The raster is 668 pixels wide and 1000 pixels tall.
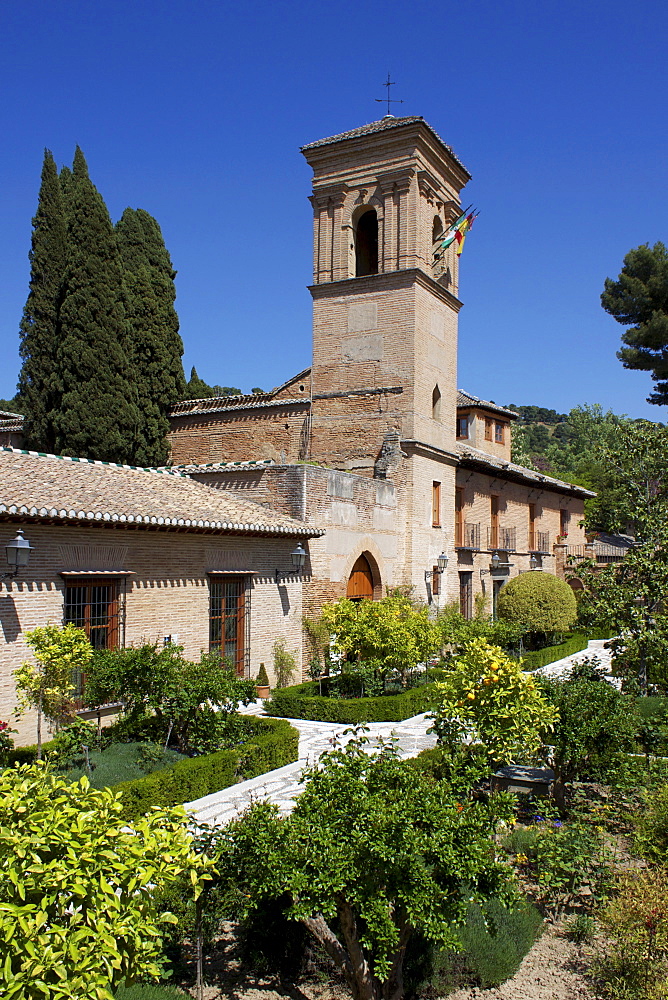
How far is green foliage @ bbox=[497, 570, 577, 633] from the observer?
21000 millimetres

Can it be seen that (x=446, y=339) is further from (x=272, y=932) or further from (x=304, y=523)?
(x=272, y=932)

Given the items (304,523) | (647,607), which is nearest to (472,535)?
(304,523)

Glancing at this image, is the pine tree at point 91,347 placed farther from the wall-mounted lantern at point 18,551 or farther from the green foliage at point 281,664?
the wall-mounted lantern at point 18,551

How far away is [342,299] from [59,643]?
14.2 meters

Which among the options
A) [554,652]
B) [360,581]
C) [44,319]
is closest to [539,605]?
[554,652]

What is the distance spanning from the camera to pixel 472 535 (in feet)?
79.3

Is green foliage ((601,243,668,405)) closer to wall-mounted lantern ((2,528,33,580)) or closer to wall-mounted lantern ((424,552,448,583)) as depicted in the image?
wall-mounted lantern ((424,552,448,583))

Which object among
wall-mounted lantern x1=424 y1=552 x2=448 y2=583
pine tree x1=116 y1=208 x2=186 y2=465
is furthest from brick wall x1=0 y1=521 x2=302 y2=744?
pine tree x1=116 y1=208 x2=186 y2=465

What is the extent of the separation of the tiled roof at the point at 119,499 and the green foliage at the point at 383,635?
1936 mm

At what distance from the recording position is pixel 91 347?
2083 centimetres

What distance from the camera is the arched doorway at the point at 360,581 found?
17578mm

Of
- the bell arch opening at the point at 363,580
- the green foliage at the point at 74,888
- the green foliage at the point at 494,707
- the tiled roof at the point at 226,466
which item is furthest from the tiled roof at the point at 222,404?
the green foliage at the point at 74,888

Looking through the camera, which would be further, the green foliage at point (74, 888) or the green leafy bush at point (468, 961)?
the green leafy bush at point (468, 961)

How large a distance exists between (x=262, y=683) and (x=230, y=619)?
137 centimetres
